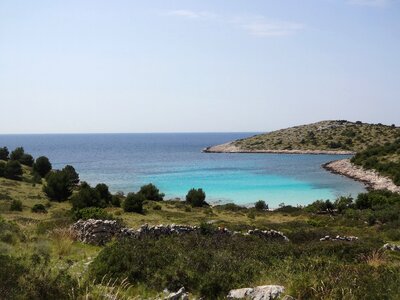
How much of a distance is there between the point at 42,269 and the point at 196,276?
12.0ft

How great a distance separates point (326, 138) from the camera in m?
148

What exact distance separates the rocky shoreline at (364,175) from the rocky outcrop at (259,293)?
5072cm

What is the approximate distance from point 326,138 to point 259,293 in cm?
14624

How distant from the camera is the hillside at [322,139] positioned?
131125mm

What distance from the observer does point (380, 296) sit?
8.13 m

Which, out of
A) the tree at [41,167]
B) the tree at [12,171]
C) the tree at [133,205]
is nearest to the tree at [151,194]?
the tree at [133,205]

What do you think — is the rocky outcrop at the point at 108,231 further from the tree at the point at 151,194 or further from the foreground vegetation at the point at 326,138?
the foreground vegetation at the point at 326,138

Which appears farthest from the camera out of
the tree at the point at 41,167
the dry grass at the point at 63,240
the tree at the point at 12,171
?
the tree at the point at 41,167

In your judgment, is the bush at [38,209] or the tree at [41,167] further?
the tree at [41,167]

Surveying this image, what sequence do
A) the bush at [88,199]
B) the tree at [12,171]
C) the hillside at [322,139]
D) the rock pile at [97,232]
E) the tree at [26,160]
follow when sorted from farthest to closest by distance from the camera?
the hillside at [322,139] → the tree at [26,160] → the tree at [12,171] → the bush at [88,199] → the rock pile at [97,232]

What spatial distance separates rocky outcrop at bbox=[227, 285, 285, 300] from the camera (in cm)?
862

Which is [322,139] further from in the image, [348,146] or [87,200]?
[87,200]

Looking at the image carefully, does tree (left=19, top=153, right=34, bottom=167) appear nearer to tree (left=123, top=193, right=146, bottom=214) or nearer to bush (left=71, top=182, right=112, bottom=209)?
bush (left=71, top=182, right=112, bottom=209)

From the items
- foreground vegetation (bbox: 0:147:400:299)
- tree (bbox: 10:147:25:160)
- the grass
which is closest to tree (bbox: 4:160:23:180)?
tree (bbox: 10:147:25:160)
